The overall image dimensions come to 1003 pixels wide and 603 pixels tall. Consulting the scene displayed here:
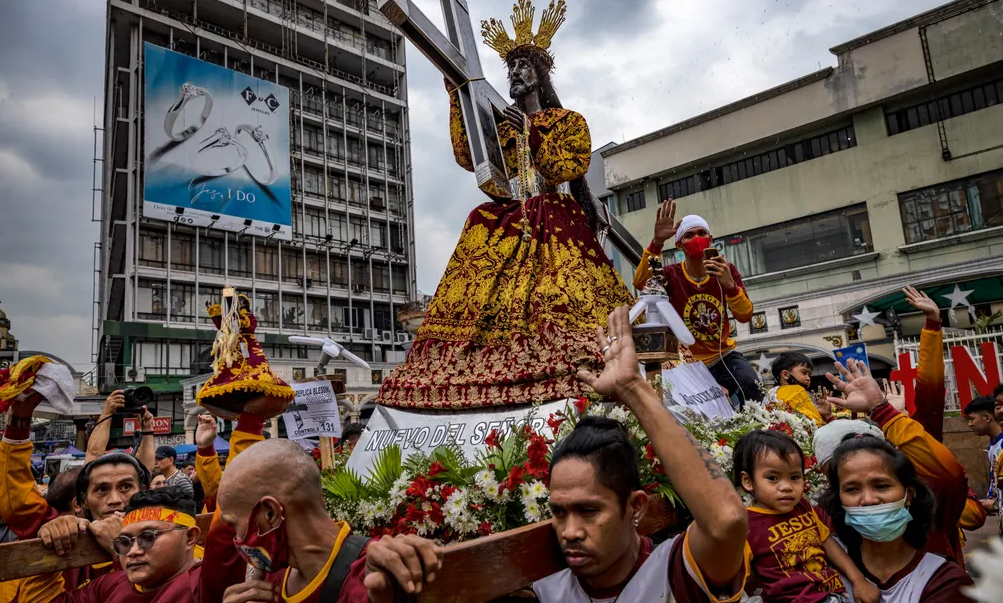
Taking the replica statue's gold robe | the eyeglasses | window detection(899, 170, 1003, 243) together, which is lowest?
the eyeglasses

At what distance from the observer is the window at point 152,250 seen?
3309 cm

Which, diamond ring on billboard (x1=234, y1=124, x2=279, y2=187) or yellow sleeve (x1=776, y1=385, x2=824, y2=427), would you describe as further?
diamond ring on billboard (x1=234, y1=124, x2=279, y2=187)

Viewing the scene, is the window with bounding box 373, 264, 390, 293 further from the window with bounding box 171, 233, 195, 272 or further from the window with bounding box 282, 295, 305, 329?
the window with bounding box 171, 233, 195, 272

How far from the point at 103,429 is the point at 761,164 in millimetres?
24395

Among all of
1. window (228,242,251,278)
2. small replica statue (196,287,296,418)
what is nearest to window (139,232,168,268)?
window (228,242,251,278)

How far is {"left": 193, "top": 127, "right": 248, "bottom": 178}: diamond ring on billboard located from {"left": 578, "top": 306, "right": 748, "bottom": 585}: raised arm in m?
35.7

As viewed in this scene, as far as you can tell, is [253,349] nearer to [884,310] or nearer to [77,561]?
[77,561]

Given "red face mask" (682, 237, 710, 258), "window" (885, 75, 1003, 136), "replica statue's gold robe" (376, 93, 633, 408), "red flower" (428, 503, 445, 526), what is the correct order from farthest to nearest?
"window" (885, 75, 1003, 136), "red face mask" (682, 237, 710, 258), "replica statue's gold robe" (376, 93, 633, 408), "red flower" (428, 503, 445, 526)

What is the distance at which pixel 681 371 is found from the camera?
→ 492 cm

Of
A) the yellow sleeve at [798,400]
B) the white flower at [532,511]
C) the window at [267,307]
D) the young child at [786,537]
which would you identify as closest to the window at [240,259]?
the window at [267,307]

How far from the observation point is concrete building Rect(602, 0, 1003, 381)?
810 inches

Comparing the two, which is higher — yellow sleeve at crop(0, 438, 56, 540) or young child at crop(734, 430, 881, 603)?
yellow sleeve at crop(0, 438, 56, 540)

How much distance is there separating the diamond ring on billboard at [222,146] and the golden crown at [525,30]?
31317 mm

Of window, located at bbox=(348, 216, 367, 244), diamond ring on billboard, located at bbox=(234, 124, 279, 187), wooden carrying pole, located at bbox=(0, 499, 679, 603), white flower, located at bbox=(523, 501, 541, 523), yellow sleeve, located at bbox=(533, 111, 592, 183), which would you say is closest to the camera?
wooden carrying pole, located at bbox=(0, 499, 679, 603)
